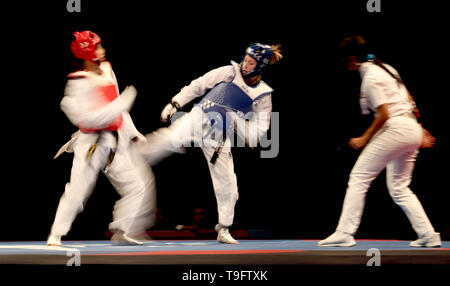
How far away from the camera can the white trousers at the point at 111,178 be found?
384 cm

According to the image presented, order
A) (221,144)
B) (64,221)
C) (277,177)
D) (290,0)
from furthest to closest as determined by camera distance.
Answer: (277,177)
(290,0)
(221,144)
(64,221)

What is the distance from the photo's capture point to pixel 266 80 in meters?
5.81

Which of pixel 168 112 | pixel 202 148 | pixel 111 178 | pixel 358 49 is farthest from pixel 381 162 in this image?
pixel 111 178

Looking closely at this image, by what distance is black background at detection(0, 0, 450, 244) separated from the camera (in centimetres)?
550

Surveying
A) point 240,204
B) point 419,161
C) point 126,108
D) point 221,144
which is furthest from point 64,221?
point 419,161

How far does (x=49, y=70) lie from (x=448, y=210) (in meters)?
4.25

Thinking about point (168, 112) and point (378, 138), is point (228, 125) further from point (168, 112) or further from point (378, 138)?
point (378, 138)

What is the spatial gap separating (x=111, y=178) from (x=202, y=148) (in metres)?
0.78

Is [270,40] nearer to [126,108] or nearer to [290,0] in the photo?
[290,0]

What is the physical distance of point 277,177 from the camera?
19.3ft

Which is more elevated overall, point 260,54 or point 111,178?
point 260,54

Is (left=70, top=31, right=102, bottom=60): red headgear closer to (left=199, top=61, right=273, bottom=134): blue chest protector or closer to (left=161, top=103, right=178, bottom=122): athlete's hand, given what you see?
(left=161, top=103, right=178, bottom=122): athlete's hand

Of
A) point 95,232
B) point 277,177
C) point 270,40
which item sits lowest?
point 95,232

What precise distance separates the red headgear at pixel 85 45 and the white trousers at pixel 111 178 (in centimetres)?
55
